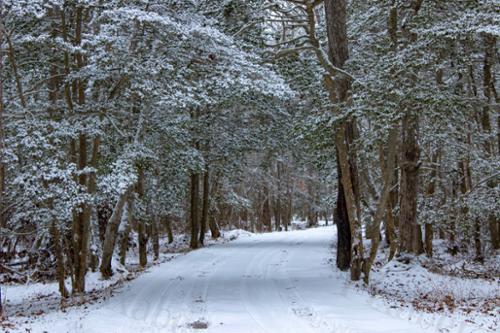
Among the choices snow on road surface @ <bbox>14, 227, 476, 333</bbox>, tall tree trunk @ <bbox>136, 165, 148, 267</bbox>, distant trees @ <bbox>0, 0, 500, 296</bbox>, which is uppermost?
distant trees @ <bbox>0, 0, 500, 296</bbox>

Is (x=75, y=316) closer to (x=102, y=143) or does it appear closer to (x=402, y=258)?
(x=102, y=143)

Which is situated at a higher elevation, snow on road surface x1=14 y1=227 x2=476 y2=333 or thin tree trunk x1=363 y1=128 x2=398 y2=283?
thin tree trunk x1=363 y1=128 x2=398 y2=283

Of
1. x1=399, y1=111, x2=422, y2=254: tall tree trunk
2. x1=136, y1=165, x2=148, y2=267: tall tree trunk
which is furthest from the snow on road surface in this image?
x1=136, y1=165, x2=148, y2=267: tall tree trunk

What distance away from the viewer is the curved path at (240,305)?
7.95m

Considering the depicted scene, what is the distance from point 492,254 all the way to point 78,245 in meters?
15.3

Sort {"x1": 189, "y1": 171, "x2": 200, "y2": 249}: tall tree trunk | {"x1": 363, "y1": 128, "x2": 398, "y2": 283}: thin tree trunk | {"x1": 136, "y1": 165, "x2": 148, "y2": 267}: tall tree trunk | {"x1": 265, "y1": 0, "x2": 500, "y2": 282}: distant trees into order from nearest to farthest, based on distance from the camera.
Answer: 1. {"x1": 265, "y1": 0, "x2": 500, "y2": 282}: distant trees
2. {"x1": 363, "y1": 128, "x2": 398, "y2": 283}: thin tree trunk
3. {"x1": 136, "y1": 165, "x2": 148, "y2": 267}: tall tree trunk
4. {"x1": 189, "y1": 171, "x2": 200, "y2": 249}: tall tree trunk

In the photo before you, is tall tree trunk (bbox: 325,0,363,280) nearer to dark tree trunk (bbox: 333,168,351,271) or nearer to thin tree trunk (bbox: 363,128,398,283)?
dark tree trunk (bbox: 333,168,351,271)

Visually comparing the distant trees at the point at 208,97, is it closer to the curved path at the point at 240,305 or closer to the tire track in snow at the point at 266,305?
the curved path at the point at 240,305

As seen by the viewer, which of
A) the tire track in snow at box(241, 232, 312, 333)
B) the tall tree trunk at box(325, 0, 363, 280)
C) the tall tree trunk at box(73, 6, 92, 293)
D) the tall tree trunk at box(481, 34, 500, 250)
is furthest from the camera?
the tall tree trunk at box(481, 34, 500, 250)

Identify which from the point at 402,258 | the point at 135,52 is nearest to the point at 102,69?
the point at 135,52

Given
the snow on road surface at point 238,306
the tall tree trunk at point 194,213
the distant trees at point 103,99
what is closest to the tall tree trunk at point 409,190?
the snow on road surface at point 238,306

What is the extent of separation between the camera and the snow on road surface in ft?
26.1

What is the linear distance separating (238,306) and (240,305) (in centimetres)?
11

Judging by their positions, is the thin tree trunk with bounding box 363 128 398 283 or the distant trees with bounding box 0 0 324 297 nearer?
the thin tree trunk with bounding box 363 128 398 283
